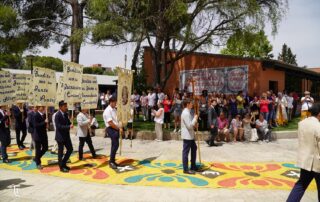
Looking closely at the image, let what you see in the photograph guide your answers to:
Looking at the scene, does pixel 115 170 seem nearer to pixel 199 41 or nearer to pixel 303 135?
pixel 303 135

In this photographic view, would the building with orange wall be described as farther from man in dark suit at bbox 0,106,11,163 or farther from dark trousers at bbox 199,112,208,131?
man in dark suit at bbox 0,106,11,163

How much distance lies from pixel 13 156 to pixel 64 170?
119 inches

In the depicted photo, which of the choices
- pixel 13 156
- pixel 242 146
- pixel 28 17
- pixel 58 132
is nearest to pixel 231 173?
pixel 242 146

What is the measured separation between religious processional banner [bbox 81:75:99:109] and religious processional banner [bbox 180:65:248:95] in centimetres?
897

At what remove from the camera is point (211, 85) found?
20781 mm

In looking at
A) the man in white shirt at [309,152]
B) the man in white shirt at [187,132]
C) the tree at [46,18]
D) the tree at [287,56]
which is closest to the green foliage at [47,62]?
the tree at [46,18]

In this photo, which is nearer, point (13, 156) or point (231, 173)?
point (231, 173)

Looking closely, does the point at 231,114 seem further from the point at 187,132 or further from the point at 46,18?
the point at 46,18

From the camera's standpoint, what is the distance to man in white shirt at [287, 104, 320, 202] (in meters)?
5.27

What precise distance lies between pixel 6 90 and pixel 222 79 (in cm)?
1312

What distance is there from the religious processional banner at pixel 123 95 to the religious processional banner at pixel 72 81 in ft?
5.15

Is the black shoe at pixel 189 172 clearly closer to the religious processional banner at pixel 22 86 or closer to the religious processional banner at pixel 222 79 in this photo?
the religious processional banner at pixel 22 86

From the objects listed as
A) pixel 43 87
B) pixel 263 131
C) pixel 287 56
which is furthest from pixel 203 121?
pixel 287 56

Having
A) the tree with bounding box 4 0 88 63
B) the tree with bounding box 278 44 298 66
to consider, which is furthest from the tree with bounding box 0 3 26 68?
the tree with bounding box 278 44 298 66
